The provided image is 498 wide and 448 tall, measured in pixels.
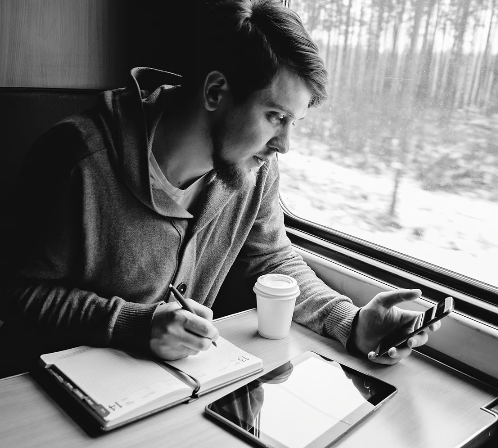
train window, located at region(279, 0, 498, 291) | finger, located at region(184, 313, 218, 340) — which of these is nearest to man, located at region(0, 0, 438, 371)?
finger, located at region(184, 313, 218, 340)

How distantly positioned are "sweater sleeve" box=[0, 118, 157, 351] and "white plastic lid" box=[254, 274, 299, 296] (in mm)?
329

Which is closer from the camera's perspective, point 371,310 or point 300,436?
point 300,436

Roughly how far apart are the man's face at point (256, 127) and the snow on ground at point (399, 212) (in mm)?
497

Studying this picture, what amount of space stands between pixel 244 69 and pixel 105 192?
538 mm

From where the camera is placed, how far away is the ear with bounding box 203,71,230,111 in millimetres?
1578

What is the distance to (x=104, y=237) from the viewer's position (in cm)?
153

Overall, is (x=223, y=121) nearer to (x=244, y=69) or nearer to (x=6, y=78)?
(x=244, y=69)

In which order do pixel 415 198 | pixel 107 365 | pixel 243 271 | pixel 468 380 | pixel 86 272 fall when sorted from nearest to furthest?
1. pixel 107 365
2. pixel 468 380
3. pixel 86 272
4. pixel 415 198
5. pixel 243 271

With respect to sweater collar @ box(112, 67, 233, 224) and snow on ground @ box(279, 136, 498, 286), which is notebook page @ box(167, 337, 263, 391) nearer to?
sweater collar @ box(112, 67, 233, 224)

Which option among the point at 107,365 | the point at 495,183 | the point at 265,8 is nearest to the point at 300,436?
the point at 107,365

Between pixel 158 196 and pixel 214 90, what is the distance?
1.21ft

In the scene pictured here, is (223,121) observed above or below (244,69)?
below

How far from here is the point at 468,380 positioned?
1.40 metres

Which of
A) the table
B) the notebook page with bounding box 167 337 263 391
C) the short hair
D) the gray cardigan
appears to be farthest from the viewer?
the short hair
